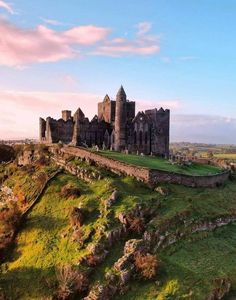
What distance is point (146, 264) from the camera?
40.2 meters

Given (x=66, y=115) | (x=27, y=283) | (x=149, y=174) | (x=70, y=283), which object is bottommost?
(x=27, y=283)

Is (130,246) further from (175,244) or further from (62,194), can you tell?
(62,194)

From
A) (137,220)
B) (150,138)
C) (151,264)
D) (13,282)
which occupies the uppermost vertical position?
(150,138)

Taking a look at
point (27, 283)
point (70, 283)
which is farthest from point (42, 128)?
point (70, 283)

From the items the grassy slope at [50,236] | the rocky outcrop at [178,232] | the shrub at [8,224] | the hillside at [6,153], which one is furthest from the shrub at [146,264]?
the hillside at [6,153]

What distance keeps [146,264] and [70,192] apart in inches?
705

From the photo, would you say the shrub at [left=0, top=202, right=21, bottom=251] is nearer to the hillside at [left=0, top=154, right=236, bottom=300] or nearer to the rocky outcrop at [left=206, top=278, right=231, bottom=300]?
the hillside at [left=0, top=154, right=236, bottom=300]

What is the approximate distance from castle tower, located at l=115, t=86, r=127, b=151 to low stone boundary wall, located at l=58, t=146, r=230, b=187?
14503 mm

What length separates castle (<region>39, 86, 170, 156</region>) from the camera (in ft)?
270

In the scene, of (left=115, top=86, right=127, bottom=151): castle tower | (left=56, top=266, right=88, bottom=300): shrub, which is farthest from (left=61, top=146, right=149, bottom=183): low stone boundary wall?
(left=56, top=266, right=88, bottom=300): shrub

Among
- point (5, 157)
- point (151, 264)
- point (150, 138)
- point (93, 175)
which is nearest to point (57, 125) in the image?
point (5, 157)

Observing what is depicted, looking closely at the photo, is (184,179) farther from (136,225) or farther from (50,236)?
(50,236)

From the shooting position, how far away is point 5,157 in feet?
291

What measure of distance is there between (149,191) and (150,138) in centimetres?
3298
